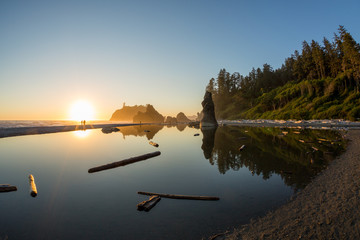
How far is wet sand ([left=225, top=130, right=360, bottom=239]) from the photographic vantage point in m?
4.56

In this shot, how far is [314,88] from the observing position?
69.8 m

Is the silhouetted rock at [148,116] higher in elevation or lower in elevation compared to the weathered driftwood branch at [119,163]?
higher

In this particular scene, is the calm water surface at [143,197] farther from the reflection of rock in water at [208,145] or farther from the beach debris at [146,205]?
the reflection of rock in water at [208,145]

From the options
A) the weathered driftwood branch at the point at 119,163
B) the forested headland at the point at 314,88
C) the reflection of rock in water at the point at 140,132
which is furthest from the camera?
the forested headland at the point at 314,88

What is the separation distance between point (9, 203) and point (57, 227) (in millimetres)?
3645

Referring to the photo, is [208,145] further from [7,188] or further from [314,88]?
[314,88]

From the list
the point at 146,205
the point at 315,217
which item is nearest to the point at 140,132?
the point at 146,205

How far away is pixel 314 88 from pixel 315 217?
276ft

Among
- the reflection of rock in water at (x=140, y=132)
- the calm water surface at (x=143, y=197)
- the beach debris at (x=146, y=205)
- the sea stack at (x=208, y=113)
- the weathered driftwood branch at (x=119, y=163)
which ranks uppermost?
the sea stack at (x=208, y=113)

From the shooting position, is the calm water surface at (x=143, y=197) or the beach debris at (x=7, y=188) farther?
the beach debris at (x=7, y=188)

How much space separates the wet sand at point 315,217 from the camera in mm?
4562

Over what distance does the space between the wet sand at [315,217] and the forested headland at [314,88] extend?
188 feet

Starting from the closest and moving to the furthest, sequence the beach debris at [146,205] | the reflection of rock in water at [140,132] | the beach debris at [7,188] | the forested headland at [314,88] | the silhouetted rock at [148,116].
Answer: the beach debris at [146,205], the beach debris at [7,188], the reflection of rock in water at [140,132], the forested headland at [314,88], the silhouetted rock at [148,116]

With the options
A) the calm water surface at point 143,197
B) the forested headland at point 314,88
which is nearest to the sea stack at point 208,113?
the forested headland at point 314,88
